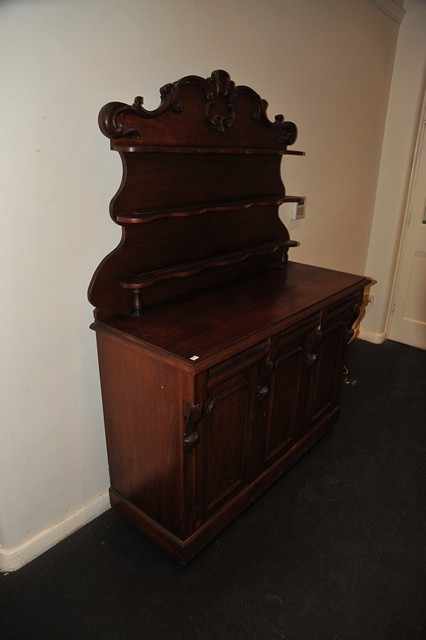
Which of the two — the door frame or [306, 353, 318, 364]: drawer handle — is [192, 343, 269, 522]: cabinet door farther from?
the door frame

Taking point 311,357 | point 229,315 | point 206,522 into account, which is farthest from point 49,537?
point 311,357

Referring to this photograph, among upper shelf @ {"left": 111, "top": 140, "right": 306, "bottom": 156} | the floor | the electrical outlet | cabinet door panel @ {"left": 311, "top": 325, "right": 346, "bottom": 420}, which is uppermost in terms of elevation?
upper shelf @ {"left": 111, "top": 140, "right": 306, "bottom": 156}

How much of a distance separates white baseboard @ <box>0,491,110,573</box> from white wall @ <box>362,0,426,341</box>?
265 cm

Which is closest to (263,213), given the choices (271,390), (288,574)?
(271,390)

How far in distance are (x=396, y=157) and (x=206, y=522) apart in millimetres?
2876

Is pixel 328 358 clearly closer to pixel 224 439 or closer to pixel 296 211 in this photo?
pixel 224 439

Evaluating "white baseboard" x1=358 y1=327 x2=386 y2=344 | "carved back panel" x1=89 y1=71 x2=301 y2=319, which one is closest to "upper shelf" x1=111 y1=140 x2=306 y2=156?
"carved back panel" x1=89 y1=71 x2=301 y2=319

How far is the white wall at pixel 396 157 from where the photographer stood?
115 inches

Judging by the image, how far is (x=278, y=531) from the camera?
1.81 metres

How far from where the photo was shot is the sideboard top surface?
137 cm

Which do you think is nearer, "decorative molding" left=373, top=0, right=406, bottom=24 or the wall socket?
the wall socket

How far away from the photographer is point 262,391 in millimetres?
1647

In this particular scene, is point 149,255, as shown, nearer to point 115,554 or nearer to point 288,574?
point 115,554

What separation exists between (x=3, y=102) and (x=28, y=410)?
3.20 ft
